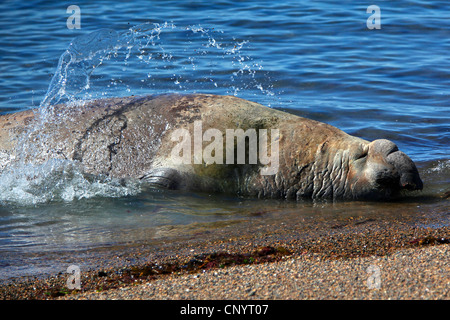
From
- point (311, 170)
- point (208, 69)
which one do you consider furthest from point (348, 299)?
point (208, 69)

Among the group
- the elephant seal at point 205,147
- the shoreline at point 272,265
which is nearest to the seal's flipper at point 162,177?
the elephant seal at point 205,147

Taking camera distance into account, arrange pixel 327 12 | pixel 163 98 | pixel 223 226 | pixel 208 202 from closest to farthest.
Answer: pixel 223 226 < pixel 208 202 < pixel 163 98 < pixel 327 12

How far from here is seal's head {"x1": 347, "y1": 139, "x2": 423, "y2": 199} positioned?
6133mm

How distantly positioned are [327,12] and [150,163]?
11.4m

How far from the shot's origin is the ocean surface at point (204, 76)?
239 inches

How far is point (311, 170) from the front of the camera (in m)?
6.45

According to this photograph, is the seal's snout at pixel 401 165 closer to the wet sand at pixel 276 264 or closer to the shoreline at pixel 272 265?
the wet sand at pixel 276 264

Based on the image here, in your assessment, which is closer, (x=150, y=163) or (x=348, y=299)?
(x=348, y=299)

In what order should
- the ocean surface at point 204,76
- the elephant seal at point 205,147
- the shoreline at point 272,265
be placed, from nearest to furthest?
the shoreline at point 272,265, the ocean surface at point 204,76, the elephant seal at point 205,147

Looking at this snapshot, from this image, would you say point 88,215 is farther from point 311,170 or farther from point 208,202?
point 311,170

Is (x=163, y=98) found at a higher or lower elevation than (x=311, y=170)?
higher

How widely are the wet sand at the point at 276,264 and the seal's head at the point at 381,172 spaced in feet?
1.61

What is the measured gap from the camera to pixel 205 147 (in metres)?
6.37

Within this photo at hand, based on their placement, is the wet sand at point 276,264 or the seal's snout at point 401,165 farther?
the seal's snout at point 401,165
